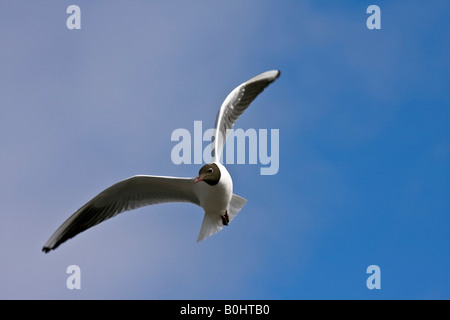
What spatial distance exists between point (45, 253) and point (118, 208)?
772 mm

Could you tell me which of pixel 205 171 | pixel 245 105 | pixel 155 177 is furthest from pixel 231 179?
pixel 245 105

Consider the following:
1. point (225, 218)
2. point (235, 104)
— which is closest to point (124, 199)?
point (225, 218)

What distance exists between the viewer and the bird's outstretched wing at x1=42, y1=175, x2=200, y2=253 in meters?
6.06

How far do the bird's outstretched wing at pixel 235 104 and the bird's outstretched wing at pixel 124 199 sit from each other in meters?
0.48

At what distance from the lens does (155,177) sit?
598 cm

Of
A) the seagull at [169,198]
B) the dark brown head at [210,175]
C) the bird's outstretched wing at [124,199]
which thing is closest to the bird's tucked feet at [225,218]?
the seagull at [169,198]

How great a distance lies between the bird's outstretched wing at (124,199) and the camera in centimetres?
606

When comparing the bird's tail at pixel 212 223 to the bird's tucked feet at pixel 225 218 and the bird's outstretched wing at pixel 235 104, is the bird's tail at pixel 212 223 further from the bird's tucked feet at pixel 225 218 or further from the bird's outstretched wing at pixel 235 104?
the bird's outstretched wing at pixel 235 104

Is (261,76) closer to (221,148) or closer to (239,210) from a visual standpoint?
(221,148)

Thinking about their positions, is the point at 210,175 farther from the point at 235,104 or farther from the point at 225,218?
the point at 235,104

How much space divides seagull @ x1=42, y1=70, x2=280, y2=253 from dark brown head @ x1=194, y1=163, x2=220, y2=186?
0.01 meters

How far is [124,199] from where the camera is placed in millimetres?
6250

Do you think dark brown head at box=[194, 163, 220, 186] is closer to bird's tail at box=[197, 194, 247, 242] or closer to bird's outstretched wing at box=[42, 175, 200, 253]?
bird's outstretched wing at box=[42, 175, 200, 253]

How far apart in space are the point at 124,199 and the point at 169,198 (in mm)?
423
